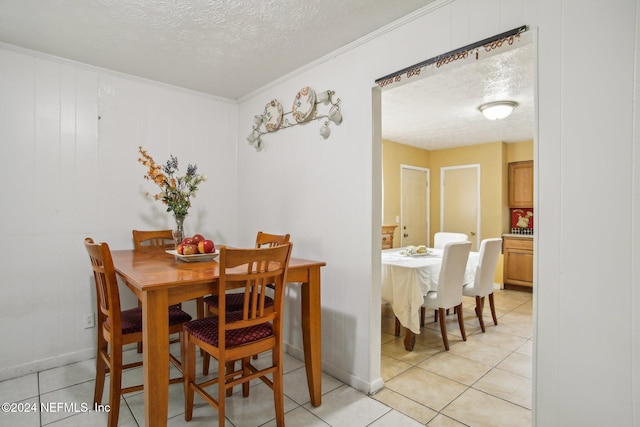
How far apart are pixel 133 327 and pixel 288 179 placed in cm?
161

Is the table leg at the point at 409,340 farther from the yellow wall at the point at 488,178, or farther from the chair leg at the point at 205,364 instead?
the yellow wall at the point at 488,178

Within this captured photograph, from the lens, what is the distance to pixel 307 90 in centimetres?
266

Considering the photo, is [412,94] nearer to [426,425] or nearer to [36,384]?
[426,425]

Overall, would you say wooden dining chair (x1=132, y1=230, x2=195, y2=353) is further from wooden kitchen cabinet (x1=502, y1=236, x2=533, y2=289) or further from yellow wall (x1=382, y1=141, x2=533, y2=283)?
wooden kitchen cabinet (x1=502, y1=236, x2=533, y2=289)

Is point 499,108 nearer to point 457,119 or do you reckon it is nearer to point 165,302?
point 457,119

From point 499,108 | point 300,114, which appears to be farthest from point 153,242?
point 499,108

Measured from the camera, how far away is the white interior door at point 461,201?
575cm

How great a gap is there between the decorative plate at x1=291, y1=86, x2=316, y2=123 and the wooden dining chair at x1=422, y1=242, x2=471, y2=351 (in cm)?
163

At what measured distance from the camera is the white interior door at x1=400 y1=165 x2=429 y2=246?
5.77 metres

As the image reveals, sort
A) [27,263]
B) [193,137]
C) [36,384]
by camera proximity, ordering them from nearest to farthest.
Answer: [36,384]
[27,263]
[193,137]

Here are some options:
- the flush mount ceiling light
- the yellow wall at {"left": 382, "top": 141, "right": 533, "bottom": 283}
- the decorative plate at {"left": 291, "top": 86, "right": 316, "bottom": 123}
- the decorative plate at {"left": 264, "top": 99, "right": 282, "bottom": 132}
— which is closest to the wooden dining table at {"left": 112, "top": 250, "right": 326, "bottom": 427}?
the decorative plate at {"left": 291, "top": 86, "right": 316, "bottom": 123}

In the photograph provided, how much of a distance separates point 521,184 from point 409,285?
3.70 metres

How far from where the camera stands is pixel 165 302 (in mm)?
1571

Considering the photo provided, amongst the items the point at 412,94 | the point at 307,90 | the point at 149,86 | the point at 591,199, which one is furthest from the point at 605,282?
the point at 149,86
